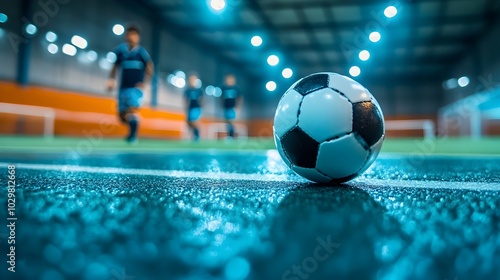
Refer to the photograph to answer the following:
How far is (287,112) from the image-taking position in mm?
1386

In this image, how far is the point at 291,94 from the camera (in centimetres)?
141

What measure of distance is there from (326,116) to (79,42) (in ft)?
44.5

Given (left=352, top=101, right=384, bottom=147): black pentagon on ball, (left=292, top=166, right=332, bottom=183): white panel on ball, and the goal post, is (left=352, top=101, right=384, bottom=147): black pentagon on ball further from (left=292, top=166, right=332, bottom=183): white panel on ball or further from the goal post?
the goal post

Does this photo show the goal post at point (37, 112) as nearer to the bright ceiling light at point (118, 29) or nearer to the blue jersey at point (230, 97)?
the bright ceiling light at point (118, 29)

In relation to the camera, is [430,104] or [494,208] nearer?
[494,208]

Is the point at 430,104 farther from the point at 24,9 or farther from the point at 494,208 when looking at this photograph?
the point at 494,208

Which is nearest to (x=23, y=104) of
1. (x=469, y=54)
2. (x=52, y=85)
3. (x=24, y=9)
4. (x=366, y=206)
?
(x=52, y=85)

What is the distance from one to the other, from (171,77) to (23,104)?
7.89 m

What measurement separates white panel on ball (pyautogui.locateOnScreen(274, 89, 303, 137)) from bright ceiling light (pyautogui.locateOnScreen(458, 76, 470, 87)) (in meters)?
22.4

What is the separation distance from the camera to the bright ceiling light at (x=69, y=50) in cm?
1231

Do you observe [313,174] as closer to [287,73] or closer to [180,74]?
[180,74]

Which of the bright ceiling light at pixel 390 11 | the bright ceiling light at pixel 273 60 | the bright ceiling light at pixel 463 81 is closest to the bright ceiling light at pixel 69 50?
the bright ceiling light at pixel 273 60

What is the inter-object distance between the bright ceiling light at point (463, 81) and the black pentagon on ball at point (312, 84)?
2232 cm

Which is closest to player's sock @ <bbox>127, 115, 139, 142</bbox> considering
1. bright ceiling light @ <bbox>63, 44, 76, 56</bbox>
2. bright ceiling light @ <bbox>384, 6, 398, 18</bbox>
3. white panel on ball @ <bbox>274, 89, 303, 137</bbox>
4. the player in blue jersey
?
the player in blue jersey
